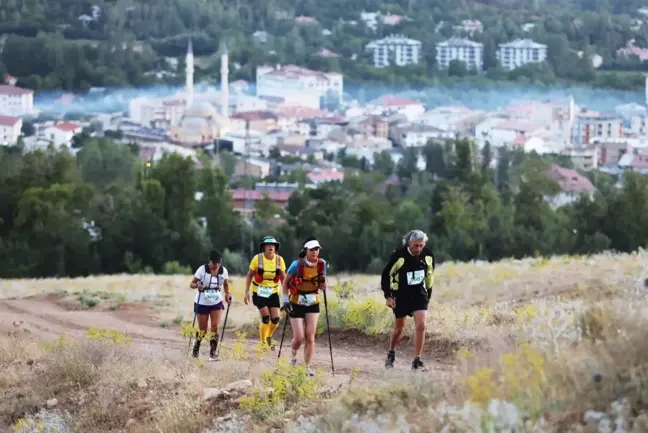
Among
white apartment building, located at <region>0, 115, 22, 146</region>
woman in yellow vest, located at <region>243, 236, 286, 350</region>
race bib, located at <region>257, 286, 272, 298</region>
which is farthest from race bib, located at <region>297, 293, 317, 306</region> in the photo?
white apartment building, located at <region>0, 115, 22, 146</region>

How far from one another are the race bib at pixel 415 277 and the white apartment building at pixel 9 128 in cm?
7094

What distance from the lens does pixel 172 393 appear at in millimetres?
7367

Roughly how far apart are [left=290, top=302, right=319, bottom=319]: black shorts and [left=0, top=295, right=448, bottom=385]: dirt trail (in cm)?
32

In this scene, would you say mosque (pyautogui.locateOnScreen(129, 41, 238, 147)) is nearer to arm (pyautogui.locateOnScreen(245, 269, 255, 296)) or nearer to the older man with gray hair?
arm (pyautogui.locateOnScreen(245, 269, 255, 296))

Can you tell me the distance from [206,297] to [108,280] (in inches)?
428

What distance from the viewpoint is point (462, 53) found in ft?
371

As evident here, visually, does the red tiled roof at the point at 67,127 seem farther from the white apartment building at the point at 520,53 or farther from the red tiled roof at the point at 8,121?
the white apartment building at the point at 520,53

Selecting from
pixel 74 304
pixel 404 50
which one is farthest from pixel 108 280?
pixel 404 50

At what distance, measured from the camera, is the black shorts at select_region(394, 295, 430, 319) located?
7812 mm

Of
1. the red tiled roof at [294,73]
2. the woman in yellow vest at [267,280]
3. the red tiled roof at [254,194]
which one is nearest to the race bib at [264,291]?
the woman in yellow vest at [267,280]

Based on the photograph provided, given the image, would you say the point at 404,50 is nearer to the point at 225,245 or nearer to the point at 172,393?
the point at 225,245

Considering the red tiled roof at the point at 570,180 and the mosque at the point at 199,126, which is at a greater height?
the mosque at the point at 199,126

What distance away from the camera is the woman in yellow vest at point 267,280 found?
342 inches

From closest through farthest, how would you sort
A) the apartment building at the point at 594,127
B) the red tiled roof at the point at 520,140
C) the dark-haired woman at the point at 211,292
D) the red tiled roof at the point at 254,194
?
the dark-haired woman at the point at 211,292, the red tiled roof at the point at 254,194, the red tiled roof at the point at 520,140, the apartment building at the point at 594,127
